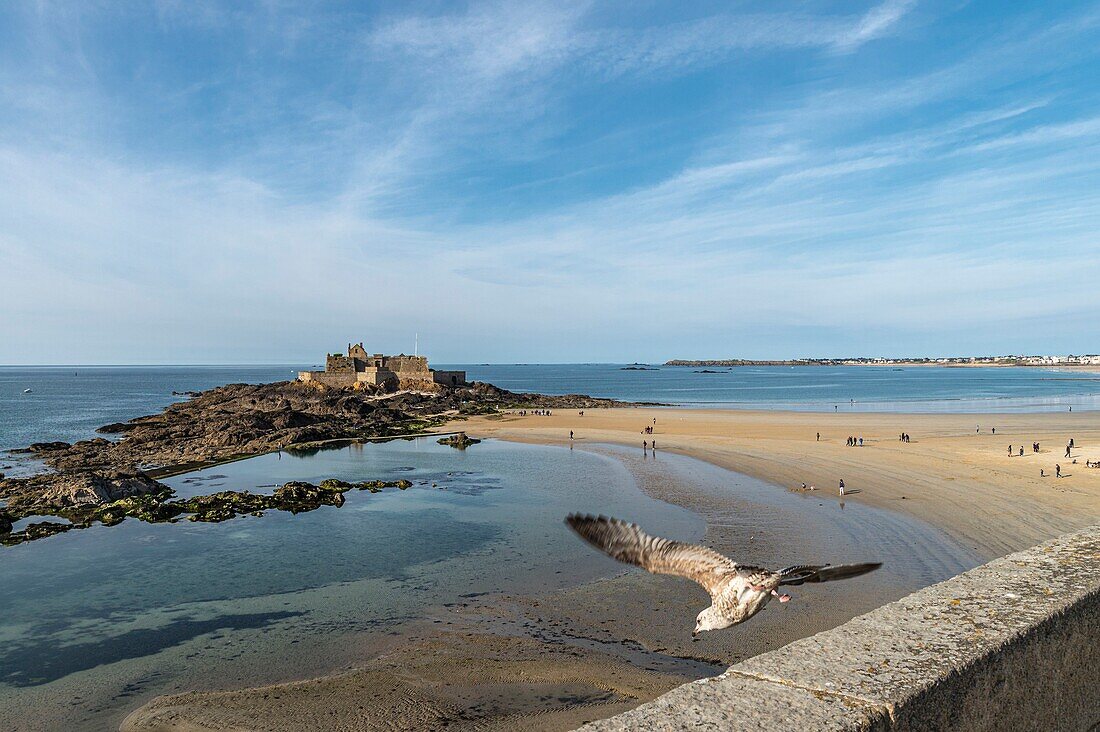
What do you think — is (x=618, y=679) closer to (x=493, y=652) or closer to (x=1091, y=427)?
(x=493, y=652)

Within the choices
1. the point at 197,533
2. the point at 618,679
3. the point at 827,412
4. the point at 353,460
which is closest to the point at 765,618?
the point at 618,679

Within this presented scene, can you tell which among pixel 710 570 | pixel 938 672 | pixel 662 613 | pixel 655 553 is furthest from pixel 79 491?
pixel 938 672

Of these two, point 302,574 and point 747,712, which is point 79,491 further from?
point 747,712

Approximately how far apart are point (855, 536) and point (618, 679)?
1108 centimetres

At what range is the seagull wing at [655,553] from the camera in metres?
5.08

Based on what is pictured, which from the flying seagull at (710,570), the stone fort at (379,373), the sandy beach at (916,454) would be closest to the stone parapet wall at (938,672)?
the flying seagull at (710,570)

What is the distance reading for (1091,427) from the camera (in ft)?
147

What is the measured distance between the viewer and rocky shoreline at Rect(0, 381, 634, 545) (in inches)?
935

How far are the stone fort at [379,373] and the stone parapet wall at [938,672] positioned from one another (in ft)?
238

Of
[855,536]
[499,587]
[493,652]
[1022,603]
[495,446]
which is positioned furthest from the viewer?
[495,446]

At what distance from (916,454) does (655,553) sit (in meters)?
33.7

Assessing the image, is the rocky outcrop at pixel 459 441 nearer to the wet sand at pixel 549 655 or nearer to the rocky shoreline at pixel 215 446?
the rocky shoreline at pixel 215 446

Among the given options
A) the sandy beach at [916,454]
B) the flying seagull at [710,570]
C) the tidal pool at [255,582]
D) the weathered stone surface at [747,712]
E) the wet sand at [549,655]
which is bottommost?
the tidal pool at [255,582]

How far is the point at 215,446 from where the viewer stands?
40125 millimetres
